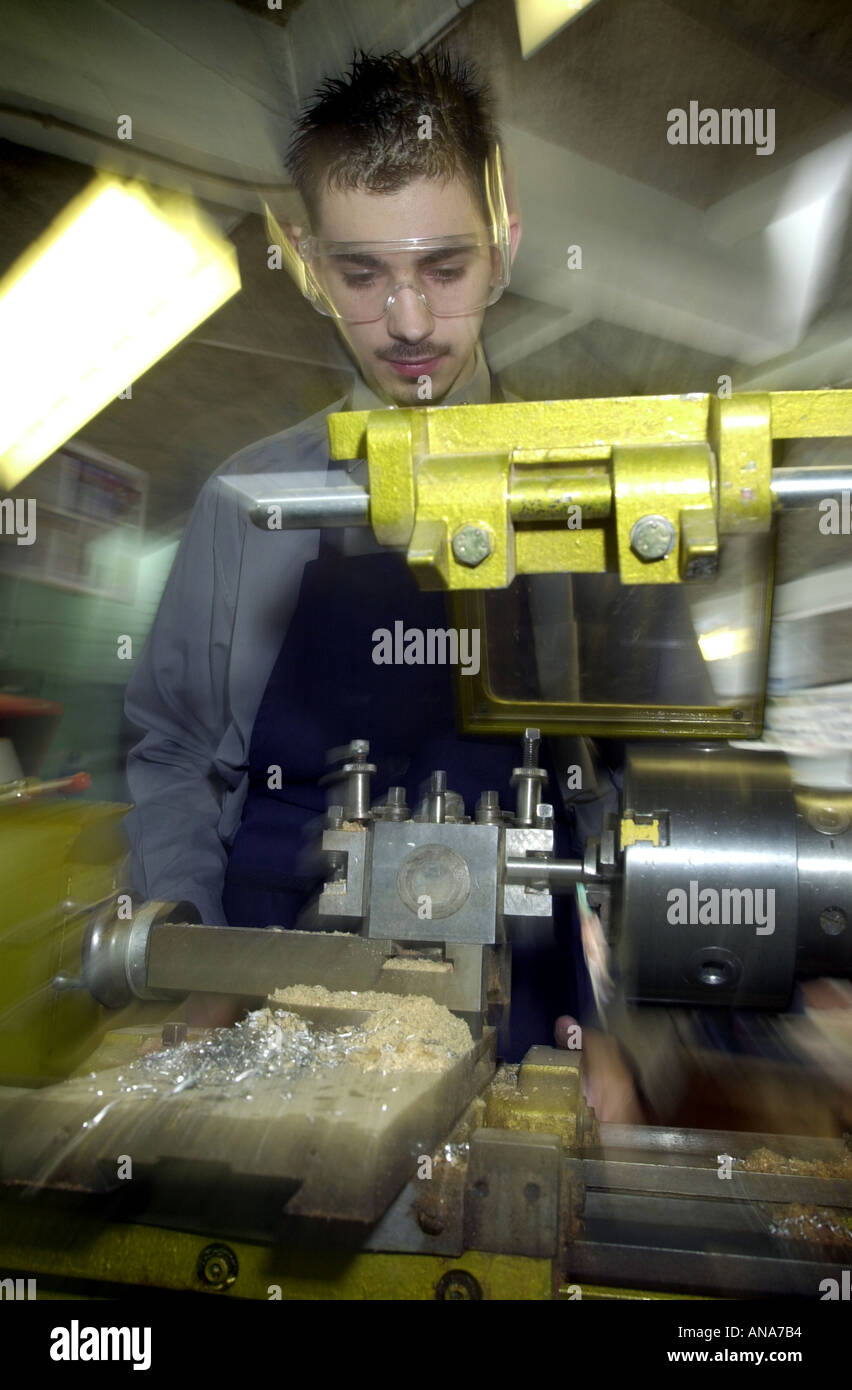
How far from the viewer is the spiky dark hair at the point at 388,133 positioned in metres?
1.31

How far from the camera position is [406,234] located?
4.36 feet

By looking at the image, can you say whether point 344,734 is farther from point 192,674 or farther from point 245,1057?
point 245,1057

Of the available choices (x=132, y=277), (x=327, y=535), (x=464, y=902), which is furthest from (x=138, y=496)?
(x=464, y=902)

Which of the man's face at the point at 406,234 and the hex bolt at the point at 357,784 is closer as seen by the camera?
the hex bolt at the point at 357,784

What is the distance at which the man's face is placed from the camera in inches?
52.0

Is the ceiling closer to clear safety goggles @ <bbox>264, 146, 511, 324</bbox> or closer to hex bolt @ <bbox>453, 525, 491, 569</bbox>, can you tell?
clear safety goggles @ <bbox>264, 146, 511, 324</bbox>

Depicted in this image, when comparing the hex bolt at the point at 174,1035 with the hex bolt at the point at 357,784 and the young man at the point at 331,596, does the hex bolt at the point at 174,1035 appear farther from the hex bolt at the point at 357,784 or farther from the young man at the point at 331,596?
the young man at the point at 331,596

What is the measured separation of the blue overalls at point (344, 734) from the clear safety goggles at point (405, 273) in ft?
1.47

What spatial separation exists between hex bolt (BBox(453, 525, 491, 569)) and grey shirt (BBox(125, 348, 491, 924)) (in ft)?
3.68

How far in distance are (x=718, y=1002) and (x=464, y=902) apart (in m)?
0.31

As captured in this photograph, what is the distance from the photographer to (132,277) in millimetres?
2062

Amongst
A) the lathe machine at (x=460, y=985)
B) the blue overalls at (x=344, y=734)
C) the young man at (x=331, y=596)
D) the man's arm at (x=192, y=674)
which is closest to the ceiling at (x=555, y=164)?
the young man at (x=331, y=596)

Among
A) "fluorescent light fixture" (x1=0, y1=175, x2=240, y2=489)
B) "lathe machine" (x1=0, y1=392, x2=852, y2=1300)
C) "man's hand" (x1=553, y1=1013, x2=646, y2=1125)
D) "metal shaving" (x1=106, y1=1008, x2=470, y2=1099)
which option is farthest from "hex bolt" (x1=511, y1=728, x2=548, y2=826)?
"fluorescent light fixture" (x1=0, y1=175, x2=240, y2=489)
